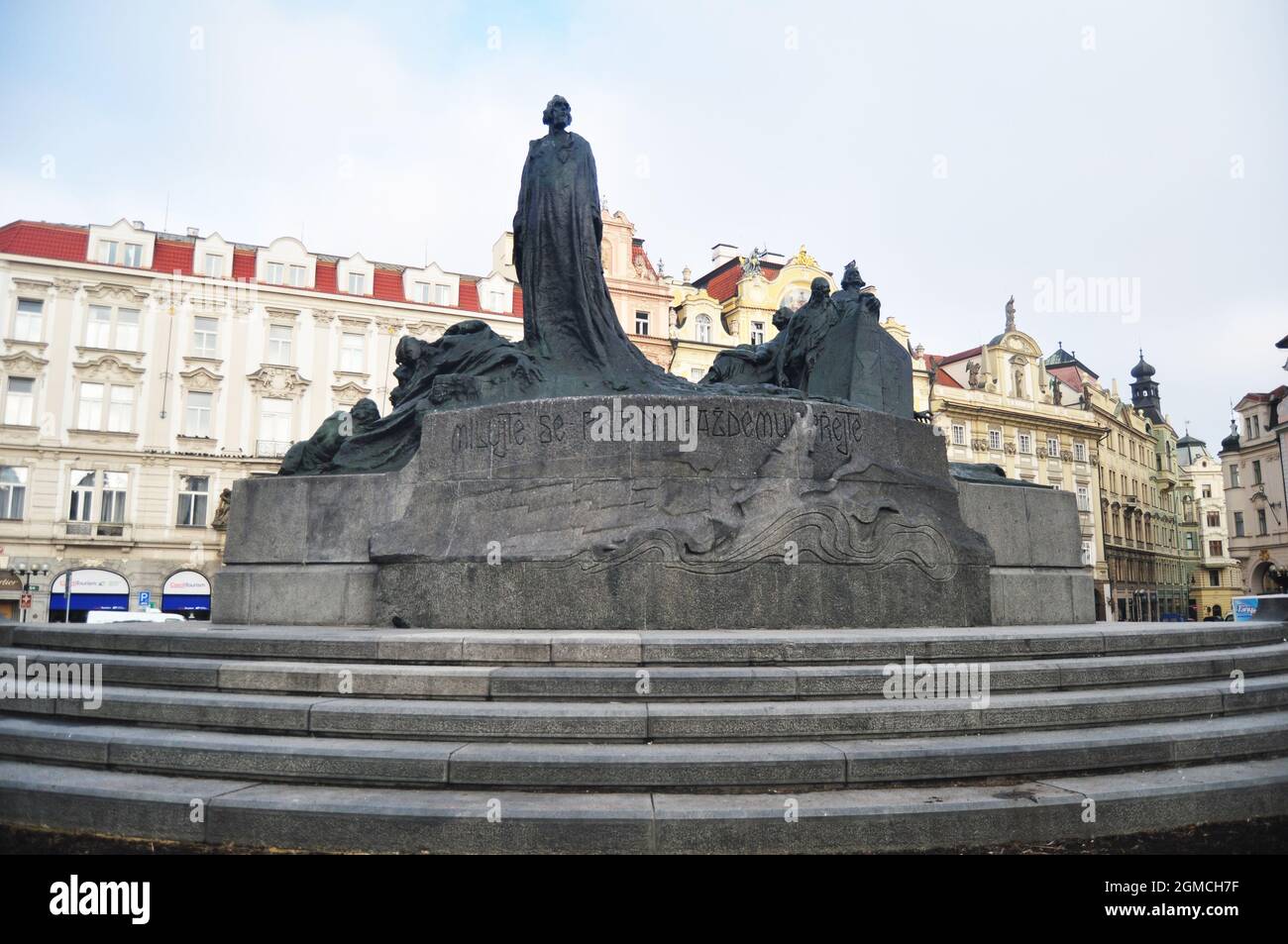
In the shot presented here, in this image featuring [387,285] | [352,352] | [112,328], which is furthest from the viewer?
[387,285]

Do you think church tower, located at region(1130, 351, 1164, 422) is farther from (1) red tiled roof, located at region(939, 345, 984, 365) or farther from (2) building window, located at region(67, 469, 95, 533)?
(2) building window, located at region(67, 469, 95, 533)

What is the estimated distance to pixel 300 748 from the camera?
16.9ft

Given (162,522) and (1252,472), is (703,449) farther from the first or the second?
(1252,472)

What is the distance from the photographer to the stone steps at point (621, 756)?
4926 mm

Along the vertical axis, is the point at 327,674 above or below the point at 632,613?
below

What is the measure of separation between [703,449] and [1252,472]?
2913 inches

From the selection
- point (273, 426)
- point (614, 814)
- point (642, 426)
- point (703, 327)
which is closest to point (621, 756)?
point (614, 814)

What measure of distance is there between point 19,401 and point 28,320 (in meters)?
3.29

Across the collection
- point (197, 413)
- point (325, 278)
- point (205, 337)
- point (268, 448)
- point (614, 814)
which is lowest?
point (614, 814)

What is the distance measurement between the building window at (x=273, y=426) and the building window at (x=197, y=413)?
199 cm

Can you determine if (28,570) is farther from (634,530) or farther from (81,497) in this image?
(634,530)

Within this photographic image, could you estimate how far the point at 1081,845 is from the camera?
15.3 feet

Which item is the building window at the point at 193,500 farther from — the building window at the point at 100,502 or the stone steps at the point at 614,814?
the stone steps at the point at 614,814
